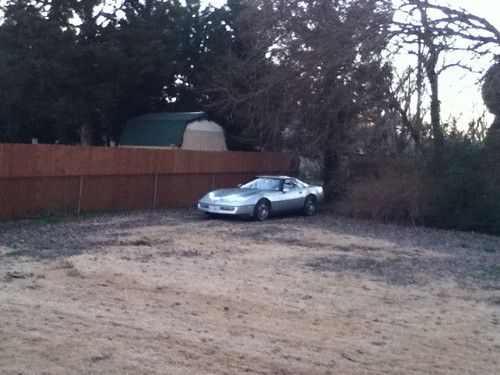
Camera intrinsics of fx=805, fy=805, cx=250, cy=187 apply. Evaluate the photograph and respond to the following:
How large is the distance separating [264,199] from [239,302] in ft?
40.6

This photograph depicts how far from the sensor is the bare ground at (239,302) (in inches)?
315

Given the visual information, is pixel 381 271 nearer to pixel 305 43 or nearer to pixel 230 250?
pixel 230 250

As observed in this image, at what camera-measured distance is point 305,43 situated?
81.0 feet

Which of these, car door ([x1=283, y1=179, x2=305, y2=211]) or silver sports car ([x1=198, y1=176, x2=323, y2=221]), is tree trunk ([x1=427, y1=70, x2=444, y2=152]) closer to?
silver sports car ([x1=198, y1=176, x2=323, y2=221])

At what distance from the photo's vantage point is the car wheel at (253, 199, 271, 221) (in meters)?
22.9

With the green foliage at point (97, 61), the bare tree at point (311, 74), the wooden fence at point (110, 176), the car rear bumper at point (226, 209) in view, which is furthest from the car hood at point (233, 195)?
the green foliage at point (97, 61)

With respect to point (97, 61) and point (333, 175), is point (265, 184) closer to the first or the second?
point (333, 175)

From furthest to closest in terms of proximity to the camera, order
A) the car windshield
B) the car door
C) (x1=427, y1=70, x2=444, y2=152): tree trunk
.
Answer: the car door, the car windshield, (x1=427, y1=70, x2=444, y2=152): tree trunk

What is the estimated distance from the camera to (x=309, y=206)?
25.6 m

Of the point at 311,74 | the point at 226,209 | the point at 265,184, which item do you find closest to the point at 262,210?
the point at 226,209

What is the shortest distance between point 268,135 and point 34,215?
11.7 meters

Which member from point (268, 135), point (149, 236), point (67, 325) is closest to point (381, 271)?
point (149, 236)

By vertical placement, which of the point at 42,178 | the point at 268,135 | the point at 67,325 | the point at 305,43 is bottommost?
the point at 67,325

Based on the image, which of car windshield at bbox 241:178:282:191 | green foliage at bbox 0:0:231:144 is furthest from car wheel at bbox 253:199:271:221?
green foliage at bbox 0:0:231:144
